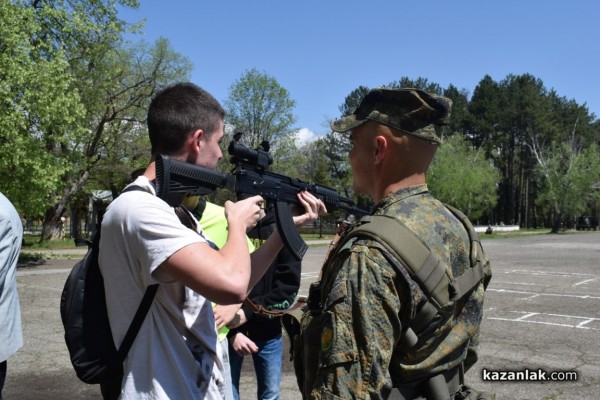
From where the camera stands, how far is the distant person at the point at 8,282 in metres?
3.22

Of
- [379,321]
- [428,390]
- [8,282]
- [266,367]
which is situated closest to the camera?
[379,321]

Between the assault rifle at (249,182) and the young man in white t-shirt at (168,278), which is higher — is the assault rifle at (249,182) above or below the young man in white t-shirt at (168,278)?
above

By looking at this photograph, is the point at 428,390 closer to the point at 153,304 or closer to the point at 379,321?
the point at 379,321

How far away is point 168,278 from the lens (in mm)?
2064

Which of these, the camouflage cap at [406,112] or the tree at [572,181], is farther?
the tree at [572,181]

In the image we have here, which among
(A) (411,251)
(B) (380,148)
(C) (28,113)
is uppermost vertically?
(C) (28,113)

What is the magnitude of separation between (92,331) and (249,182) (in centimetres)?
111

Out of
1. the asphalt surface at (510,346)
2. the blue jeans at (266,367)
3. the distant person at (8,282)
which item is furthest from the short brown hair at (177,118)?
the asphalt surface at (510,346)

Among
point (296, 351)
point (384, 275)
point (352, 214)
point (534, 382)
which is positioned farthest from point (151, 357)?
point (534, 382)

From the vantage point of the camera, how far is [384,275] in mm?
1848

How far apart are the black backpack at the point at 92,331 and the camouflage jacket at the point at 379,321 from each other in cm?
73

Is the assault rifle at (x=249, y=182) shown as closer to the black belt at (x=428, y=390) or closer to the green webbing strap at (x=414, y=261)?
the green webbing strap at (x=414, y=261)

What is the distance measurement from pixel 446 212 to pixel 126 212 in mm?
1255

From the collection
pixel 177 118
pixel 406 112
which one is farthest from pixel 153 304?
pixel 406 112
